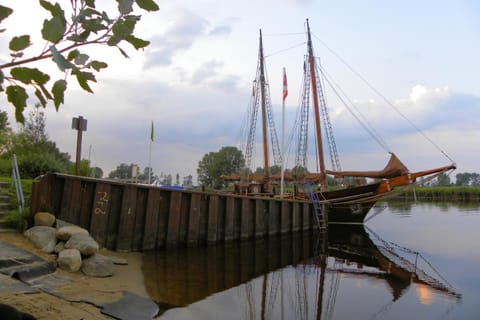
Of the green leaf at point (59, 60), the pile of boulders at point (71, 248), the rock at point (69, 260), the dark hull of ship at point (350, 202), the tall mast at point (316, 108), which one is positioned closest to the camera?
the green leaf at point (59, 60)

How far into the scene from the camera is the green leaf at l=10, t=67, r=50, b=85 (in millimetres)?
1311

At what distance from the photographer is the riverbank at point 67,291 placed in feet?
15.0

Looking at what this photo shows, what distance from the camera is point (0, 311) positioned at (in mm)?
2588

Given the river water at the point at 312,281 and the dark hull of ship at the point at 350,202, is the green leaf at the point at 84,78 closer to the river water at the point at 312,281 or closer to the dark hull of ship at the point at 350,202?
the river water at the point at 312,281

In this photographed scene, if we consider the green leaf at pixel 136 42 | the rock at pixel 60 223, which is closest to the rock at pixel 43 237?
the rock at pixel 60 223

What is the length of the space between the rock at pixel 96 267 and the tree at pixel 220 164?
264 ft

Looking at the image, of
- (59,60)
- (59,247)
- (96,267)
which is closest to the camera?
(59,60)

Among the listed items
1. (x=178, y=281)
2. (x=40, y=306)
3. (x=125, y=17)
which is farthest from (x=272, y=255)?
(x=125, y=17)

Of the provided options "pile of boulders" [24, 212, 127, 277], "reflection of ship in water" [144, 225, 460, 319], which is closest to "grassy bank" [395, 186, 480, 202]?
"reflection of ship in water" [144, 225, 460, 319]

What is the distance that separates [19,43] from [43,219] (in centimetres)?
850

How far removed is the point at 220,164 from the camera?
91250 mm

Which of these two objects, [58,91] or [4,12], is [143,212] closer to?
[58,91]

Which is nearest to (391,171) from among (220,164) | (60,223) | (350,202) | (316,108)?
(350,202)

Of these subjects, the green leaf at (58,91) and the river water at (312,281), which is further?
the river water at (312,281)
